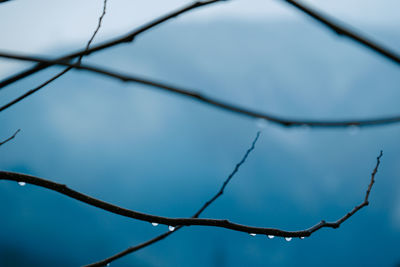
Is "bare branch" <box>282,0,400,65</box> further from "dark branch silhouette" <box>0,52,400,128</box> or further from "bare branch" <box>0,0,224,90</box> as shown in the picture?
"bare branch" <box>0,0,224,90</box>

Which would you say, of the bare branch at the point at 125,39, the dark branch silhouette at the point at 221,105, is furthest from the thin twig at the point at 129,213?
the dark branch silhouette at the point at 221,105

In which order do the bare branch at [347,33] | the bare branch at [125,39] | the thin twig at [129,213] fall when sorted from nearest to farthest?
the bare branch at [347,33] < the bare branch at [125,39] < the thin twig at [129,213]

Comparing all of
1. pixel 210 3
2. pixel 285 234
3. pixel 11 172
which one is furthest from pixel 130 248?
pixel 210 3

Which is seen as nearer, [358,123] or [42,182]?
[358,123]

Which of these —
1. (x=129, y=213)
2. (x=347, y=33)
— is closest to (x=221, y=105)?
(x=347, y=33)

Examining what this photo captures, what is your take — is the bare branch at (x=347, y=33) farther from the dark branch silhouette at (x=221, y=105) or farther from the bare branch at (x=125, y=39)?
the bare branch at (x=125, y=39)

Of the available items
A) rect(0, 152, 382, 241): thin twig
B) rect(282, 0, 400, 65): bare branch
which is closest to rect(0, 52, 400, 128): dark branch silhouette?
rect(282, 0, 400, 65): bare branch

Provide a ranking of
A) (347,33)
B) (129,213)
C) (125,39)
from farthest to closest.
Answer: (129,213), (125,39), (347,33)

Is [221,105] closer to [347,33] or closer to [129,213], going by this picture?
[347,33]

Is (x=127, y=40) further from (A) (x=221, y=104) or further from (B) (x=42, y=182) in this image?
(B) (x=42, y=182)

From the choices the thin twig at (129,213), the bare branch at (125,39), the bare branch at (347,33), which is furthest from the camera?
the thin twig at (129,213)

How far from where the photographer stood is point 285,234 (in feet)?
4.97

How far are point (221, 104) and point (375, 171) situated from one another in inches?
63.0

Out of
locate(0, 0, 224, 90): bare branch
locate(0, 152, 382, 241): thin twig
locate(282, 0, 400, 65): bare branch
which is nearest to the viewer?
locate(282, 0, 400, 65): bare branch
